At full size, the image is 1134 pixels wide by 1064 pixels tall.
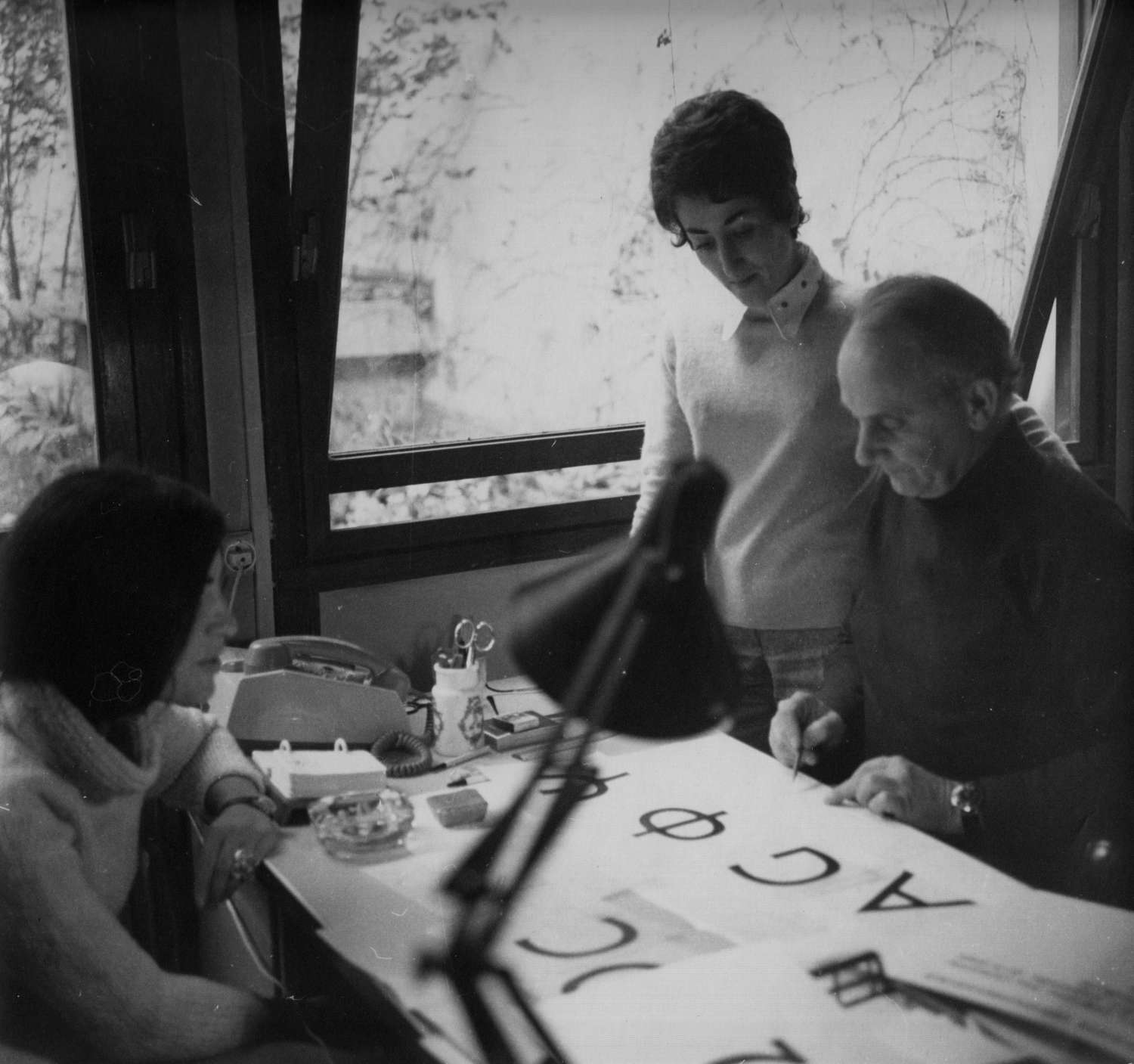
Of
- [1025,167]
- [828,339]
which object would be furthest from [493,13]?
[1025,167]

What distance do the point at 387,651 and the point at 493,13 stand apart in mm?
597

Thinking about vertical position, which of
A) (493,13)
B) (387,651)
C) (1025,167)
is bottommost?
(387,651)

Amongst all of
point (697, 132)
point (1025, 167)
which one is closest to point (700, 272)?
point (697, 132)

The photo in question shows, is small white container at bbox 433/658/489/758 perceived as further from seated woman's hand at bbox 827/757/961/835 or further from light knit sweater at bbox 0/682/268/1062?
seated woman's hand at bbox 827/757/961/835

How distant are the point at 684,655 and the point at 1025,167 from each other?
65cm

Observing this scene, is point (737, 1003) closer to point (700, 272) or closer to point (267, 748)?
point (267, 748)

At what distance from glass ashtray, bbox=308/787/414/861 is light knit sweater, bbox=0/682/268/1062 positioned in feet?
0.56

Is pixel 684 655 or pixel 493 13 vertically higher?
pixel 493 13

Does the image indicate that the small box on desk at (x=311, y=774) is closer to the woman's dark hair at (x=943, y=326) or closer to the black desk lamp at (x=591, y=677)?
the black desk lamp at (x=591, y=677)

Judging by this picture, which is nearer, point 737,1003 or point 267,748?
point 737,1003

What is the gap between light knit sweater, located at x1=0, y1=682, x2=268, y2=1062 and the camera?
3.31ft

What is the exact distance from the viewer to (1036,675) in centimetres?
119

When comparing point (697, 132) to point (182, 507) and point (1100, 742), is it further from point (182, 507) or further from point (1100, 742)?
point (1100, 742)

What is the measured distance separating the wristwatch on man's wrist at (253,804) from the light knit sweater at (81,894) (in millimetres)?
72
